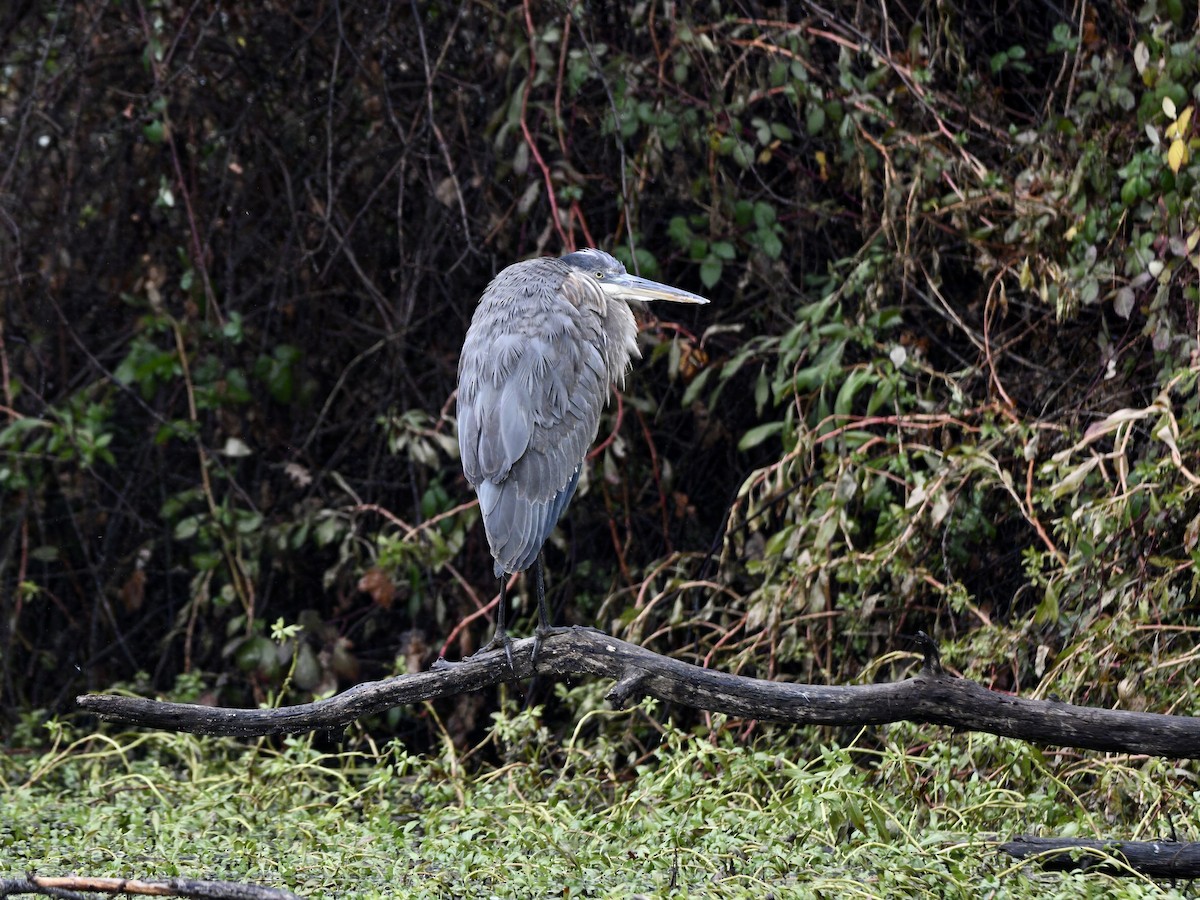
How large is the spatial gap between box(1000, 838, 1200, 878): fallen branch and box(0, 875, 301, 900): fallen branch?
140 centimetres

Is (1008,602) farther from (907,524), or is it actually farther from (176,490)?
(176,490)

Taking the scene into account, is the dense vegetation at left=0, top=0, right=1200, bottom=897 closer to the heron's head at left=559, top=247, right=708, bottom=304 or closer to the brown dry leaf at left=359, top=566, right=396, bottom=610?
the brown dry leaf at left=359, top=566, right=396, bottom=610

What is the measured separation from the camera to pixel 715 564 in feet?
14.4

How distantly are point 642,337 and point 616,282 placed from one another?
72 cm

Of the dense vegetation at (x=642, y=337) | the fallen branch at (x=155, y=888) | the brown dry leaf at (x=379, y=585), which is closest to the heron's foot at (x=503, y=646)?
the fallen branch at (x=155, y=888)

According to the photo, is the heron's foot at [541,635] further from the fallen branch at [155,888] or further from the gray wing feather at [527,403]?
the fallen branch at [155,888]

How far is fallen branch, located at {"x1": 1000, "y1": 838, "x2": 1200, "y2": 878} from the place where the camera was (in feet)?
8.18

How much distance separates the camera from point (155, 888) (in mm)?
2057

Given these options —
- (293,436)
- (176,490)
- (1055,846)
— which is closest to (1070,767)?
(1055,846)

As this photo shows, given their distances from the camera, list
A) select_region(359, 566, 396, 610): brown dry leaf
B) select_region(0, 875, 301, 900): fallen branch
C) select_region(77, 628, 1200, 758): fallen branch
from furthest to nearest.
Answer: select_region(359, 566, 396, 610): brown dry leaf
select_region(77, 628, 1200, 758): fallen branch
select_region(0, 875, 301, 900): fallen branch

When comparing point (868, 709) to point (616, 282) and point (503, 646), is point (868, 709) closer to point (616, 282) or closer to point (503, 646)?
point (503, 646)

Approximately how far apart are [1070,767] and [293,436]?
9.75 feet

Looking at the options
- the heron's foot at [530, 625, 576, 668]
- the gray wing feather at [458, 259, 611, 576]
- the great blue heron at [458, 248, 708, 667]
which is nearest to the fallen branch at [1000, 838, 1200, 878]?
the heron's foot at [530, 625, 576, 668]

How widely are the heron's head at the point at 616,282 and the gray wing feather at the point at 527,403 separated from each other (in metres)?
0.12
